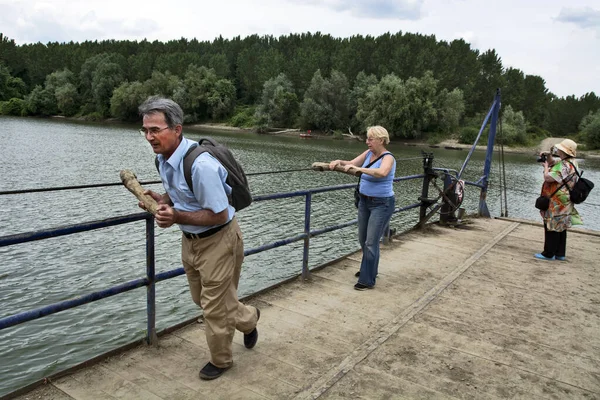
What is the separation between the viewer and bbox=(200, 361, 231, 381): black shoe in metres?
3.19

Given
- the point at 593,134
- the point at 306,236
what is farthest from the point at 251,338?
the point at 593,134

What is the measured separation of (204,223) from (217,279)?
40 centimetres

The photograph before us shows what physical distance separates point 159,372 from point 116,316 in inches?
218

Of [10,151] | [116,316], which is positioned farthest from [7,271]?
[10,151]

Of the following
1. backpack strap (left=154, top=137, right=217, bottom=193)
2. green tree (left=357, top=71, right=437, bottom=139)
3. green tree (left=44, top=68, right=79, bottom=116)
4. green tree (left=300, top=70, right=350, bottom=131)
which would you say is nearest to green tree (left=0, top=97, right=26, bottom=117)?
green tree (left=44, top=68, right=79, bottom=116)

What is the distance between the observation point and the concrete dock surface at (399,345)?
3.17 metres

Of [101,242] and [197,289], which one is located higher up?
[197,289]

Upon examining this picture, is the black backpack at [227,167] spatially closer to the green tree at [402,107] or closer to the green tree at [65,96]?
the green tree at [402,107]

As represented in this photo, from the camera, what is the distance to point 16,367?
670 centimetres

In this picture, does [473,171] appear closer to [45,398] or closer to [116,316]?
[116,316]

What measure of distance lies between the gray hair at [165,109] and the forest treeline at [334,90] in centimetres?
6290

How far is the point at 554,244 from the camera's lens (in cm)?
680

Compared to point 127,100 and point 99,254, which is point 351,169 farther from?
point 127,100

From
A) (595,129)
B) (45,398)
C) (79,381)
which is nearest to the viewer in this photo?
(45,398)
